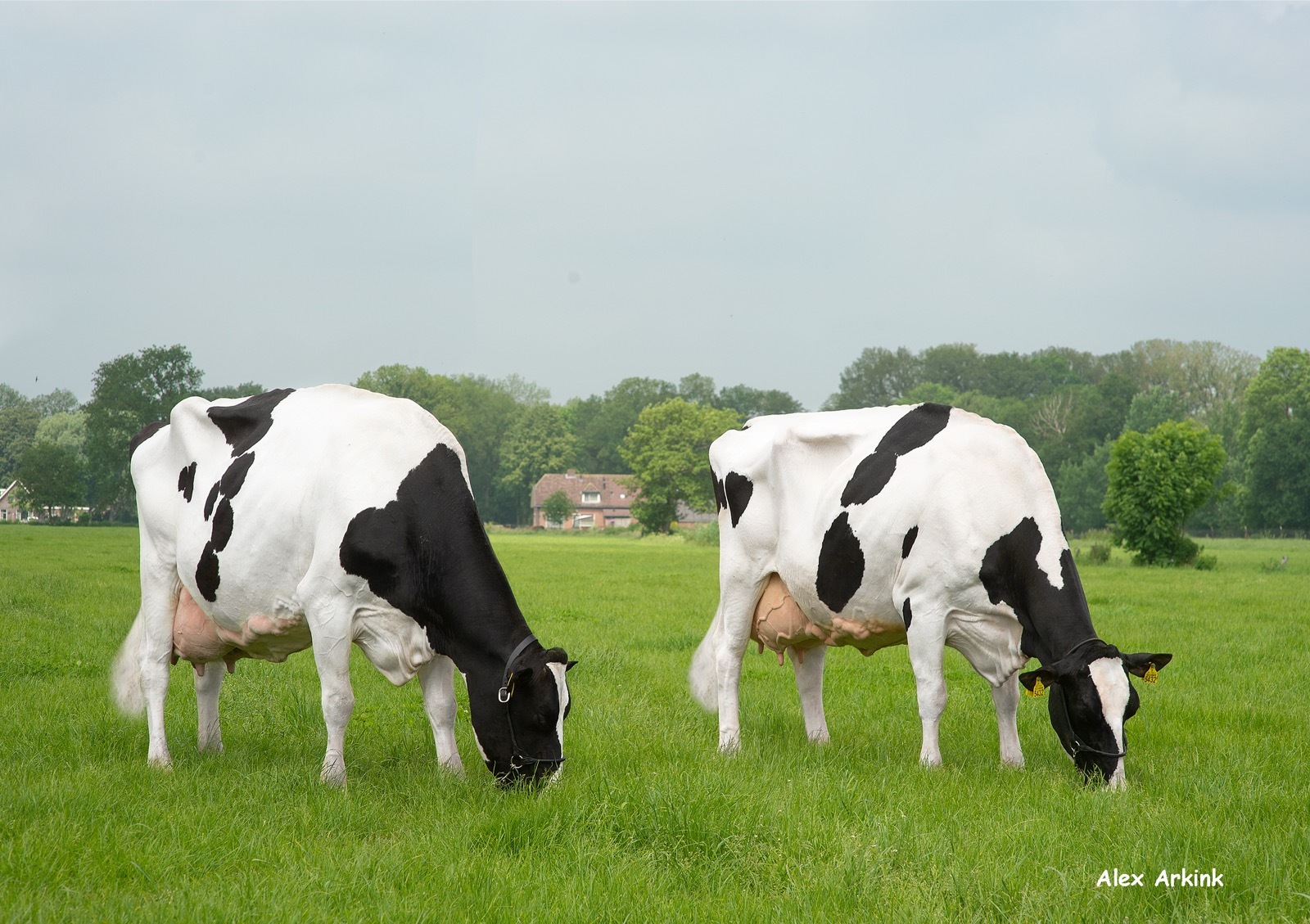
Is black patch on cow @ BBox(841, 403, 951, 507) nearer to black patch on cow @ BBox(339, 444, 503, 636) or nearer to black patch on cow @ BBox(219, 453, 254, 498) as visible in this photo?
black patch on cow @ BBox(339, 444, 503, 636)

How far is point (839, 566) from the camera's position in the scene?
7477 mm

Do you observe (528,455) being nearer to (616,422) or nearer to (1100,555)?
(616,422)

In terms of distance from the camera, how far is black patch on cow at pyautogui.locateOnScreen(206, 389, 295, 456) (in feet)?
22.6

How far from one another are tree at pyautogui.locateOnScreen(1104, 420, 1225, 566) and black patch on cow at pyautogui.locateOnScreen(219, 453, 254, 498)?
3276 cm

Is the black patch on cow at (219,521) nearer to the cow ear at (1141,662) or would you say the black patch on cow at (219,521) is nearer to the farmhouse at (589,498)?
the cow ear at (1141,662)

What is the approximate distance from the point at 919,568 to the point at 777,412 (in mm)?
97416

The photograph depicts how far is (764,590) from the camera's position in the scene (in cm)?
828

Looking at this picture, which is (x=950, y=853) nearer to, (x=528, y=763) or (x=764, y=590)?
(x=528, y=763)

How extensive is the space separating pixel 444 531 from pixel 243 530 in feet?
4.30

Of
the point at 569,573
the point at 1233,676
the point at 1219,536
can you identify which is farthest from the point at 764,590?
the point at 1219,536

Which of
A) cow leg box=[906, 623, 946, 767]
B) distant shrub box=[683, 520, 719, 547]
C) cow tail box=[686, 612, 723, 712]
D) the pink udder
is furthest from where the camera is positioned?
distant shrub box=[683, 520, 719, 547]

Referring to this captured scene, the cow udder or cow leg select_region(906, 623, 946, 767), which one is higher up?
the cow udder

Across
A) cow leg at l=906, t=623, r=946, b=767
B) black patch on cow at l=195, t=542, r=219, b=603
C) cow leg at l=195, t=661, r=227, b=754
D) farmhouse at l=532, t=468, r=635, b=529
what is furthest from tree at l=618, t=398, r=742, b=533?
black patch on cow at l=195, t=542, r=219, b=603

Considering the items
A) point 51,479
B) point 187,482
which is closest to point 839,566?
point 187,482
